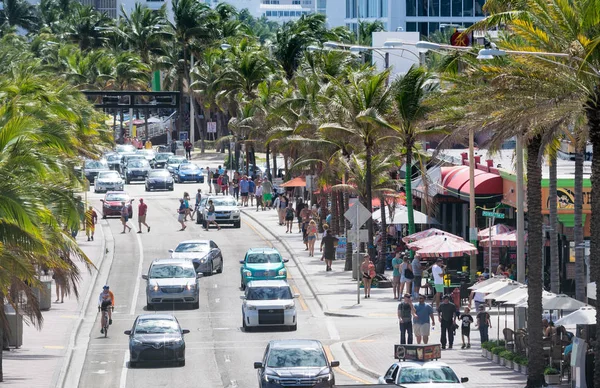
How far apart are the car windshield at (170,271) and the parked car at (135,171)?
4524cm

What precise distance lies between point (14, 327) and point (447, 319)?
1171cm

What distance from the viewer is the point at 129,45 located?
436ft

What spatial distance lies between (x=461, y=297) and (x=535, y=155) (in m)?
13.4

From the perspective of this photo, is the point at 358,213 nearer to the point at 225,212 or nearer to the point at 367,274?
the point at 367,274

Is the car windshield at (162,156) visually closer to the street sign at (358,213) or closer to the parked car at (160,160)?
the parked car at (160,160)

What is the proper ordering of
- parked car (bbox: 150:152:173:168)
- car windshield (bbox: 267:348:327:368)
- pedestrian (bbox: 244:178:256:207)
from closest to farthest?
car windshield (bbox: 267:348:327:368)
pedestrian (bbox: 244:178:256:207)
parked car (bbox: 150:152:173:168)

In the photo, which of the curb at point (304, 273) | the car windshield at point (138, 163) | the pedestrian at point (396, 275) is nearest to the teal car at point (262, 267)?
the curb at point (304, 273)

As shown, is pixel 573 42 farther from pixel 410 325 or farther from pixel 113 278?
pixel 113 278

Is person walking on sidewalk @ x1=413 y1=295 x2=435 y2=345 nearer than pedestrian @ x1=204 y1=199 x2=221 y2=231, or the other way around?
person walking on sidewalk @ x1=413 y1=295 x2=435 y2=345

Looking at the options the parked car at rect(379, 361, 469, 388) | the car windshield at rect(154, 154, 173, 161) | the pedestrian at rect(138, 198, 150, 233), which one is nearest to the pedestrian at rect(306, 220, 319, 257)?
the pedestrian at rect(138, 198, 150, 233)

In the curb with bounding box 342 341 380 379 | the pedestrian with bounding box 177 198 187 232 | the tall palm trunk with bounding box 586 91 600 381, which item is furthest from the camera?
the pedestrian with bounding box 177 198 187 232

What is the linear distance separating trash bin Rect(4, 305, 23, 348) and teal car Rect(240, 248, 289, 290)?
11.6 meters

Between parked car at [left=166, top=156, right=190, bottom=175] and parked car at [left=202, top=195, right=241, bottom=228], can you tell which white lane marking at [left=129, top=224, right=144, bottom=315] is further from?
parked car at [left=166, top=156, right=190, bottom=175]

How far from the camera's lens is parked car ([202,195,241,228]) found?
63750 millimetres
